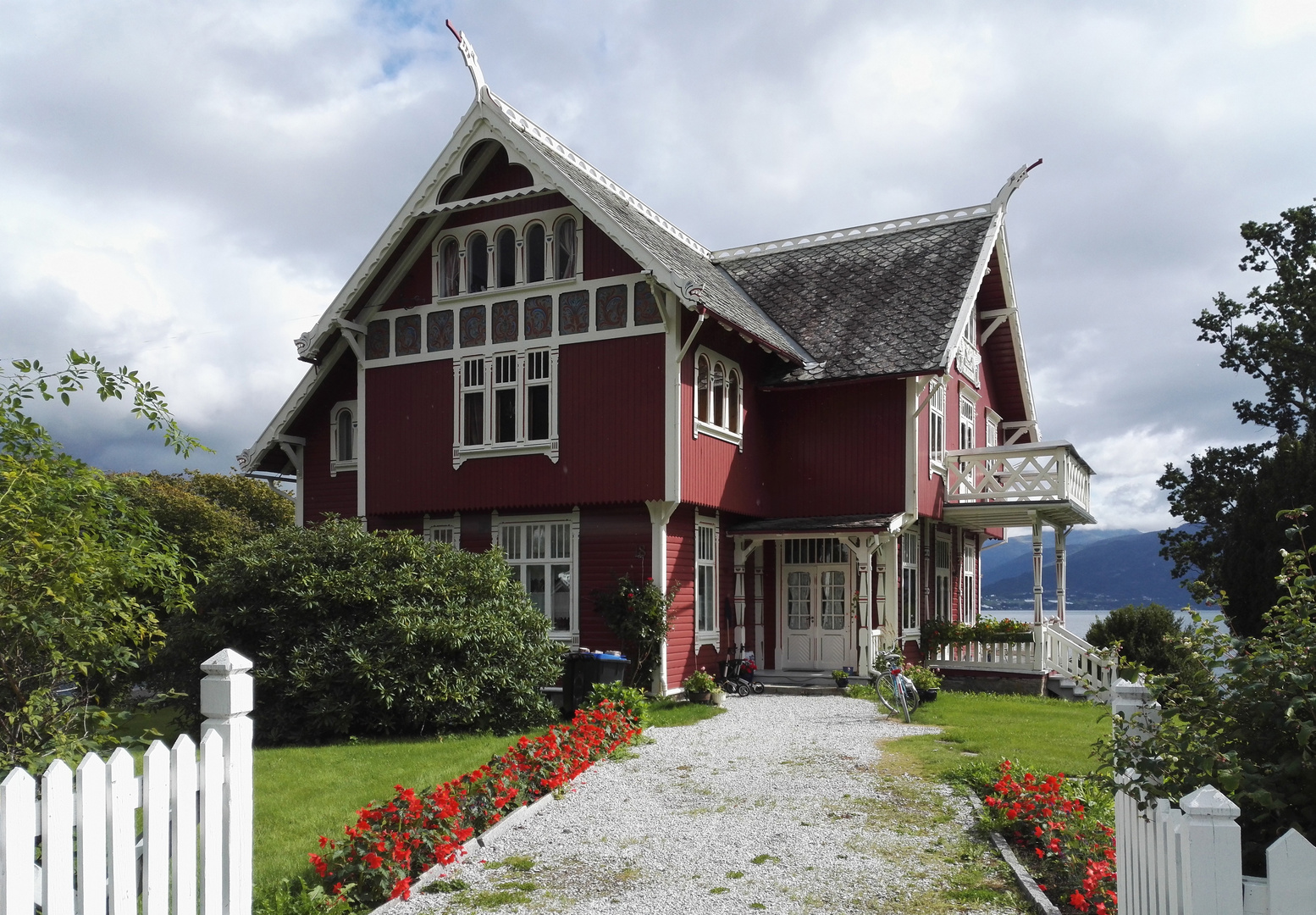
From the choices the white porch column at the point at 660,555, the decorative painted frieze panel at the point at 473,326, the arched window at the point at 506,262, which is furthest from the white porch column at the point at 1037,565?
the decorative painted frieze panel at the point at 473,326

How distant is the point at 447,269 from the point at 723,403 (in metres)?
5.57

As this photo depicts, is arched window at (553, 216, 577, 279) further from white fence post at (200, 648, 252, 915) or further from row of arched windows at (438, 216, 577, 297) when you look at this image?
white fence post at (200, 648, 252, 915)

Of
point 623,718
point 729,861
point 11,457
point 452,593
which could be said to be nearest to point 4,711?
point 11,457

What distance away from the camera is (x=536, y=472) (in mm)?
19047

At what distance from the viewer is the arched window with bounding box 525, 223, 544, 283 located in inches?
766

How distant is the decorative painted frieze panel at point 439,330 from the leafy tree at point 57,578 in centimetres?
1364

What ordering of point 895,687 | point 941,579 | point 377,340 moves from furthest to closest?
point 941,579
point 377,340
point 895,687

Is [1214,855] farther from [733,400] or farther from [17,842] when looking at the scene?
[733,400]

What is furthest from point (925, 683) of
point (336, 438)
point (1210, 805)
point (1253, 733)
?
point (1210, 805)

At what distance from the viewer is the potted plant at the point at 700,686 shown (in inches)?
699

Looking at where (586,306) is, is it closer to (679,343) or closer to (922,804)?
(679,343)

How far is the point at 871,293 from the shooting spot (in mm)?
22562

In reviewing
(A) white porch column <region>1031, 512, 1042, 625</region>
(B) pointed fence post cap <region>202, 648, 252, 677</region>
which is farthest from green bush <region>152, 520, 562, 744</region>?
(A) white porch column <region>1031, 512, 1042, 625</region>

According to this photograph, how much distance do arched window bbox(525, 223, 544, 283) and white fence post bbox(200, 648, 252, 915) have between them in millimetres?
14674
